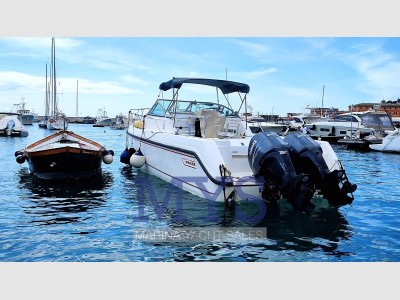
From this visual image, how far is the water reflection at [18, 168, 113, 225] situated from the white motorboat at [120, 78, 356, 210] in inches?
83.8

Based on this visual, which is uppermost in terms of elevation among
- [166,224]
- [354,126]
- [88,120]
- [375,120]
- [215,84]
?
[88,120]

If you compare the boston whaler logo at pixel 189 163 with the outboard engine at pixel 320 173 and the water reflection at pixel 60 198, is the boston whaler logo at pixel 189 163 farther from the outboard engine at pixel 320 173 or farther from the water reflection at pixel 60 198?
the outboard engine at pixel 320 173

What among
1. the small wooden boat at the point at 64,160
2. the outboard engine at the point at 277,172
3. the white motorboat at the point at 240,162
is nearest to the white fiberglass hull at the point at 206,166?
the white motorboat at the point at 240,162

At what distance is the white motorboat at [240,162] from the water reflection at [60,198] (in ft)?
6.99

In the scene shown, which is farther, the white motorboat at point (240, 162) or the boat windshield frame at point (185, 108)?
the boat windshield frame at point (185, 108)

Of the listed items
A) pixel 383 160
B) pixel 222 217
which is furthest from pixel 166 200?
pixel 383 160

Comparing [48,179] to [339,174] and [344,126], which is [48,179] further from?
[344,126]

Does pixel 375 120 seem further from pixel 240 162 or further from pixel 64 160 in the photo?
pixel 64 160

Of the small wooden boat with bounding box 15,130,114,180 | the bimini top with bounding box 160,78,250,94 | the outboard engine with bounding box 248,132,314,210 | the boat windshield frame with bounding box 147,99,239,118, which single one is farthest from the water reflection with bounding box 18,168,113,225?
the outboard engine with bounding box 248,132,314,210

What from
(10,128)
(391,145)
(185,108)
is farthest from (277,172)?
(10,128)

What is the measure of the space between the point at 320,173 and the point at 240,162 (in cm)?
195

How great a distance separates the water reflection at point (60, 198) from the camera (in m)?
8.36

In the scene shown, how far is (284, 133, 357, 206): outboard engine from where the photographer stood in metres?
8.05

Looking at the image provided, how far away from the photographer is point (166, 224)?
7793mm
